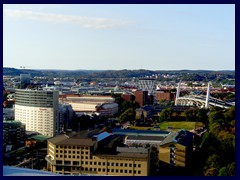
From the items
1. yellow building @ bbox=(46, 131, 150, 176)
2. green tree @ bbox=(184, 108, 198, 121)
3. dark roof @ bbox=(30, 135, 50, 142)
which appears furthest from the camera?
green tree @ bbox=(184, 108, 198, 121)

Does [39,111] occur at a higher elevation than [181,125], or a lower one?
higher

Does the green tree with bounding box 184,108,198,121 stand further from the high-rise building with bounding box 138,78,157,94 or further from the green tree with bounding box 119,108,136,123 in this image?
the high-rise building with bounding box 138,78,157,94

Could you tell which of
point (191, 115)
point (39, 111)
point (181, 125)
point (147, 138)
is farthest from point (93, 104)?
point (147, 138)

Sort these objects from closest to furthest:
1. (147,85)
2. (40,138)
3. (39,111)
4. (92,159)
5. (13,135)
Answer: (92,159) → (13,135) → (40,138) → (39,111) → (147,85)

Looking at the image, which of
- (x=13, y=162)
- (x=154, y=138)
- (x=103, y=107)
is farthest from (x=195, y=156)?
(x=103, y=107)

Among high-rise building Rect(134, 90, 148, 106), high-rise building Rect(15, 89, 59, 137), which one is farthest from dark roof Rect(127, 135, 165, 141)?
high-rise building Rect(134, 90, 148, 106)

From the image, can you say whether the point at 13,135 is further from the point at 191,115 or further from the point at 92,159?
the point at 191,115

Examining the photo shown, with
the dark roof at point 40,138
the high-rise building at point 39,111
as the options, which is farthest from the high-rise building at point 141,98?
the dark roof at point 40,138
